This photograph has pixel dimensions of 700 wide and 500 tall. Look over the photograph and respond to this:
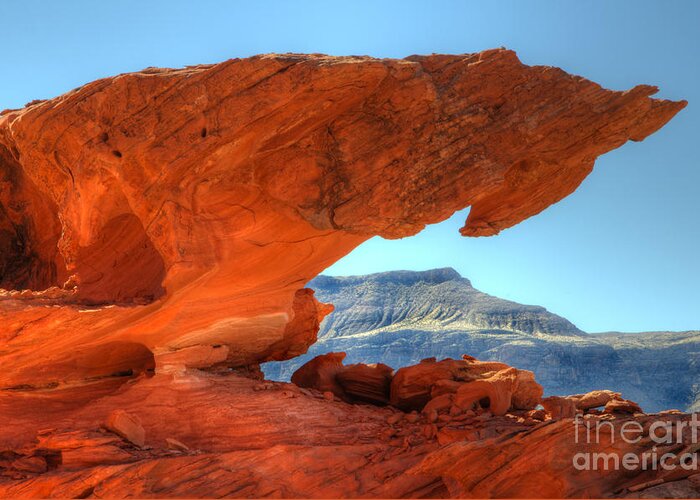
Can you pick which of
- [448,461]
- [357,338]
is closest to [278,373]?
[357,338]

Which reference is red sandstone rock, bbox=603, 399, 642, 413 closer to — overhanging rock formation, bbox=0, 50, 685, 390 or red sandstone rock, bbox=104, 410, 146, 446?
overhanging rock formation, bbox=0, 50, 685, 390

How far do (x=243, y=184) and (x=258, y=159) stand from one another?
2.03 feet

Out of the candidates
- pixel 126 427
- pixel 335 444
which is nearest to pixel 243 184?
pixel 126 427

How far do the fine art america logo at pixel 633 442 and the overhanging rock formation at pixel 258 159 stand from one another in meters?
4.96

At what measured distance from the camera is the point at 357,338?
49188 mm

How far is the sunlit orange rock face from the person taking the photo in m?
12.6

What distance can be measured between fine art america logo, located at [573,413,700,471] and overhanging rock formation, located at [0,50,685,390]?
496 centimetres

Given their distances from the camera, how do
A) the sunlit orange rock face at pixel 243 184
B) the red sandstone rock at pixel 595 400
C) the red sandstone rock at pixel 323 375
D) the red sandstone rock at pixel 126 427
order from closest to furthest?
the sunlit orange rock face at pixel 243 184 < the red sandstone rock at pixel 126 427 < the red sandstone rock at pixel 595 400 < the red sandstone rock at pixel 323 375

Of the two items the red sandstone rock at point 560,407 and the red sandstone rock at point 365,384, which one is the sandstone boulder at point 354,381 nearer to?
the red sandstone rock at point 365,384

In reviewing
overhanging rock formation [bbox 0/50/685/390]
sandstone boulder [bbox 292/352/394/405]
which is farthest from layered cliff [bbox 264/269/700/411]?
overhanging rock formation [bbox 0/50/685/390]

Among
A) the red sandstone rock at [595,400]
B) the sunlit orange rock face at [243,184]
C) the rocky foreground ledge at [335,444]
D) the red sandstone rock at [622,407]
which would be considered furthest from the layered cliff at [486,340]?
the sunlit orange rock face at [243,184]

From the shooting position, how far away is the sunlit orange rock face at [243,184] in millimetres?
12609

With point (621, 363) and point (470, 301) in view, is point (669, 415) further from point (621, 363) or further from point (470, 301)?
point (470, 301)

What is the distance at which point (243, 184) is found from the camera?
13586 mm
